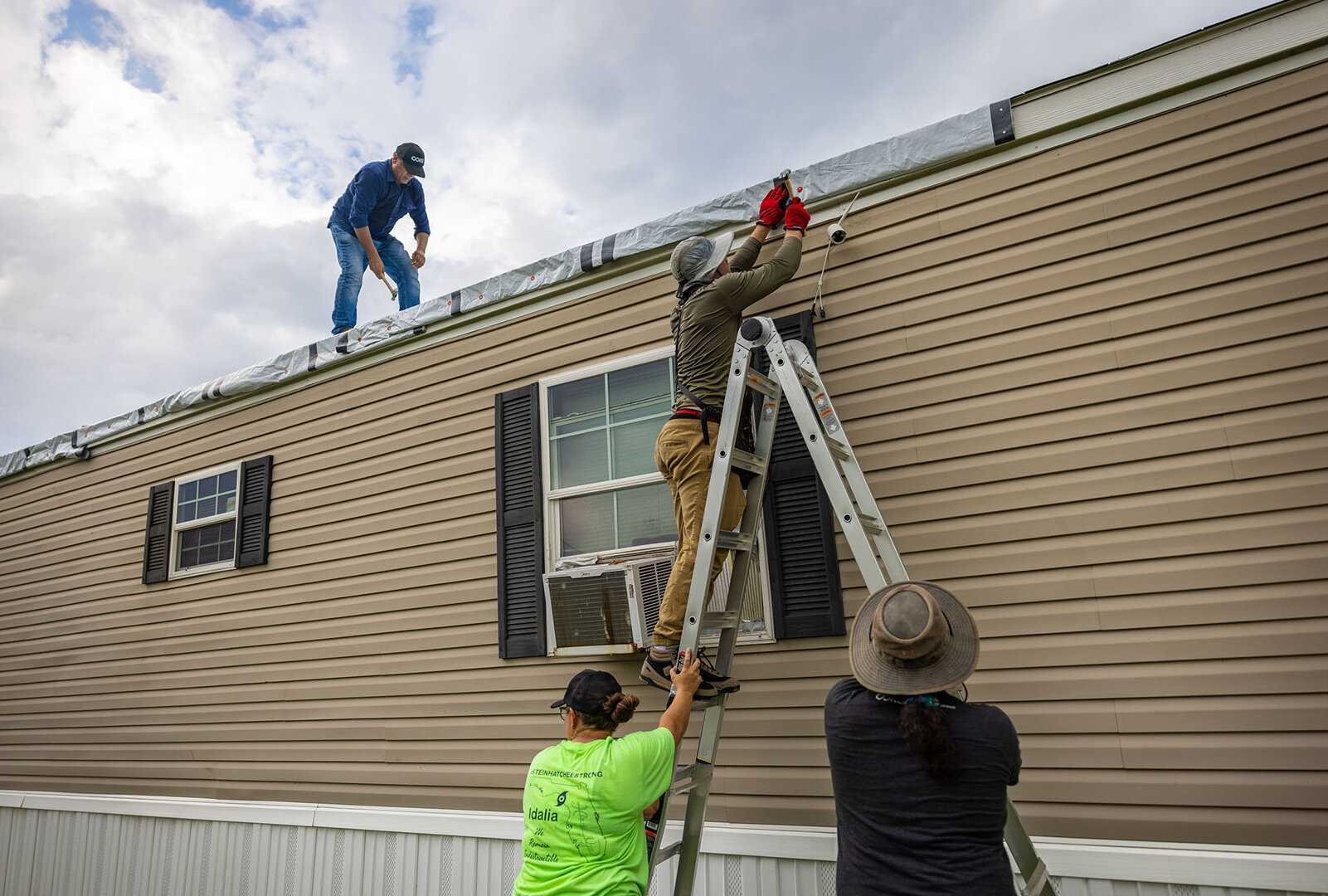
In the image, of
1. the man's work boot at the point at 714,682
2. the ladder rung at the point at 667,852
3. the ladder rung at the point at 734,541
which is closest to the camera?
the ladder rung at the point at 667,852

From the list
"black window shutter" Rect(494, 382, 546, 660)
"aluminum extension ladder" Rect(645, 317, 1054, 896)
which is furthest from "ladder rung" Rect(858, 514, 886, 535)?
"black window shutter" Rect(494, 382, 546, 660)

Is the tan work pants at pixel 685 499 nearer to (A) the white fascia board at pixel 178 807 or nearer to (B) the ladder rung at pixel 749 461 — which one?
(B) the ladder rung at pixel 749 461

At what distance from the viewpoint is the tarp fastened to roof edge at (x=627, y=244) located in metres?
3.24

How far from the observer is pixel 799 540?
131 inches

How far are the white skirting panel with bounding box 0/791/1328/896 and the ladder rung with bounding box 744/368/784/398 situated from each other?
71.3 inches

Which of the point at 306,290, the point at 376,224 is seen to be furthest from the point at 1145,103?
the point at 306,290

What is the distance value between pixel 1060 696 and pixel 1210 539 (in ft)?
2.46

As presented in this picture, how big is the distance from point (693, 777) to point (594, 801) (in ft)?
1.43

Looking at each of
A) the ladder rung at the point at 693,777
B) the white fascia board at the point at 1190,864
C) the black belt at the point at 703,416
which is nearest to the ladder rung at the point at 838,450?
the black belt at the point at 703,416

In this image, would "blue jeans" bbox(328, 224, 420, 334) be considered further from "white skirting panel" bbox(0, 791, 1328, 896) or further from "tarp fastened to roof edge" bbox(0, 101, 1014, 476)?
"white skirting panel" bbox(0, 791, 1328, 896)

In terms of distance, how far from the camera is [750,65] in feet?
38.8

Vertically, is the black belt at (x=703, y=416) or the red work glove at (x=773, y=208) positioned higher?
the red work glove at (x=773, y=208)

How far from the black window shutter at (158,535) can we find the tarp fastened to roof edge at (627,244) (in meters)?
0.69

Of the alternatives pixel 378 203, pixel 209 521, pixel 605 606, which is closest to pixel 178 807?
pixel 209 521
